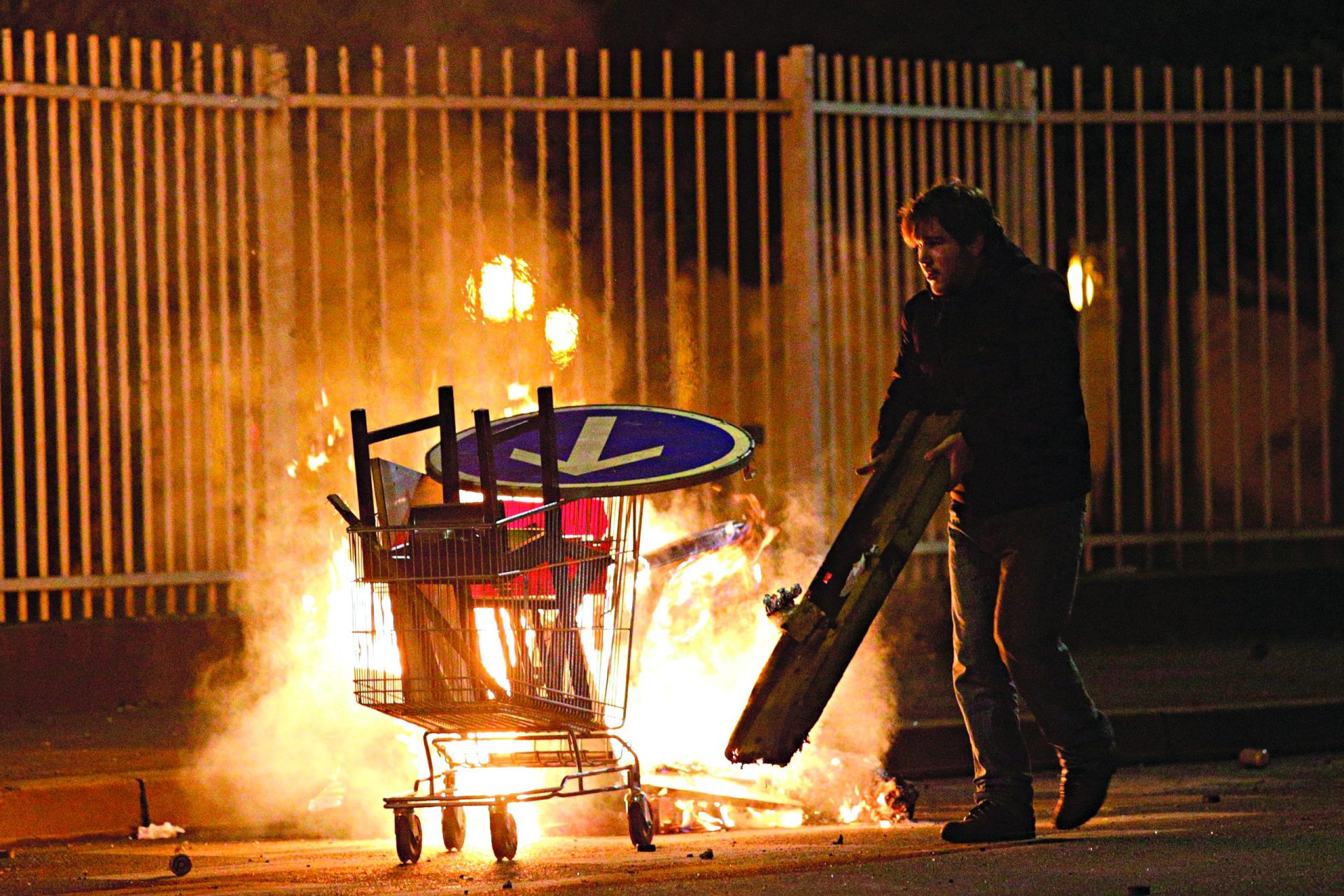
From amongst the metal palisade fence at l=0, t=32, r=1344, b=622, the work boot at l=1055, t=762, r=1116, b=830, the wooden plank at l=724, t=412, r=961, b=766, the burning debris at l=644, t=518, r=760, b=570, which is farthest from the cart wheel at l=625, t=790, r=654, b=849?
the metal palisade fence at l=0, t=32, r=1344, b=622

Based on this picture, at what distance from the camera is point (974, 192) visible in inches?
219

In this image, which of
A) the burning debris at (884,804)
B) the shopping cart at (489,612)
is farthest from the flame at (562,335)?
the shopping cart at (489,612)

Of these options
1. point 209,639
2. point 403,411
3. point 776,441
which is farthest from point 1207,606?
point 209,639

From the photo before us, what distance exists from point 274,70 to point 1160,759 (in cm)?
479

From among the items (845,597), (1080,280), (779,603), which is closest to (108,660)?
(779,603)

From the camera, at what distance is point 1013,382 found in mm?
5461

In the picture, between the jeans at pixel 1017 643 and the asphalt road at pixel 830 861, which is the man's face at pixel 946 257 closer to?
the jeans at pixel 1017 643

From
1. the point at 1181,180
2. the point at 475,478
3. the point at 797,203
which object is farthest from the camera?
the point at 1181,180

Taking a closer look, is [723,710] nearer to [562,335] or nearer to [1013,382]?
[1013,382]

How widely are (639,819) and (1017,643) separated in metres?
1.20

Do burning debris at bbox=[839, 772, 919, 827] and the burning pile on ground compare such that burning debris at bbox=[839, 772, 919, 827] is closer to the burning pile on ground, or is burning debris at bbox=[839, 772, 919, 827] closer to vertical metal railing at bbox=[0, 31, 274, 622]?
the burning pile on ground

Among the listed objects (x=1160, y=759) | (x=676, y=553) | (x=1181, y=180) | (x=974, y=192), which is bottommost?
(x=1160, y=759)

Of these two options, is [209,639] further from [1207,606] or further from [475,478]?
[1207,606]

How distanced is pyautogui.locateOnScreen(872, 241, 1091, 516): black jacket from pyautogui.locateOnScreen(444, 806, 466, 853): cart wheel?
1.74 metres
